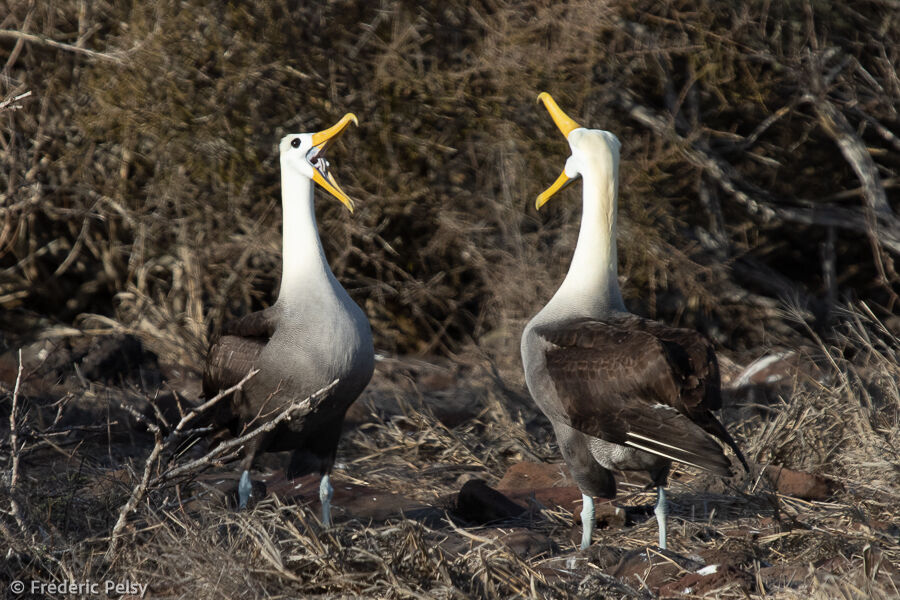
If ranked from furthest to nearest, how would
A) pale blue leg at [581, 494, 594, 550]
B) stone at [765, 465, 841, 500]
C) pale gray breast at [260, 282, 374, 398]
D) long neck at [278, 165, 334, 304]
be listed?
long neck at [278, 165, 334, 304]
stone at [765, 465, 841, 500]
pale gray breast at [260, 282, 374, 398]
pale blue leg at [581, 494, 594, 550]

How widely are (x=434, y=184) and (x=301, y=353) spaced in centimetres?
362

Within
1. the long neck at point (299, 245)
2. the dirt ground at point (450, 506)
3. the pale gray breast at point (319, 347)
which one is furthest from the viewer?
the long neck at point (299, 245)

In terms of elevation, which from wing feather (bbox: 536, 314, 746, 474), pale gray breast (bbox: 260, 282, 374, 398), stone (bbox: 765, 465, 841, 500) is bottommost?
stone (bbox: 765, 465, 841, 500)

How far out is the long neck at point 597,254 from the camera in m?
4.07

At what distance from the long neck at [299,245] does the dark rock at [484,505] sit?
101 cm

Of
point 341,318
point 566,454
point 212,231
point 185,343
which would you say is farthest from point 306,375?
point 212,231

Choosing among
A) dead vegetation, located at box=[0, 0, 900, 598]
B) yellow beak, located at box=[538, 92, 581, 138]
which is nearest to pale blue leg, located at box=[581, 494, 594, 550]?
dead vegetation, located at box=[0, 0, 900, 598]

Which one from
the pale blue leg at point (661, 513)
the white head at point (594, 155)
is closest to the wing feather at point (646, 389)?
the pale blue leg at point (661, 513)

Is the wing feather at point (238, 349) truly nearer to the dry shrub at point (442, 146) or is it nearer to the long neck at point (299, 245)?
the long neck at point (299, 245)

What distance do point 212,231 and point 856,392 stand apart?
15.0ft

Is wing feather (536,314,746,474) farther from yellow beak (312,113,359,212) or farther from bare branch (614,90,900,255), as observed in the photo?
bare branch (614,90,900,255)

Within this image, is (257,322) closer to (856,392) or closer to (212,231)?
(856,392)

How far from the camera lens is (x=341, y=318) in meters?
4.07

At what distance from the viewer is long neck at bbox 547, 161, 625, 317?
407 centimetres
